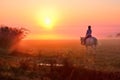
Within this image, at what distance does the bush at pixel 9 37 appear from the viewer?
125ft

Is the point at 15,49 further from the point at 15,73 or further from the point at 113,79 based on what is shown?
the point at 113,79

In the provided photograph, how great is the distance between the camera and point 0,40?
38.3 metres

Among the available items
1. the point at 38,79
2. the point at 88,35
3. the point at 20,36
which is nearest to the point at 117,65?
the point at 38,79

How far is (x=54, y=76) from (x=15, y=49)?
1947 centimetres

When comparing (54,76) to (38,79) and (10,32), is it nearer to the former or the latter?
(38,79)

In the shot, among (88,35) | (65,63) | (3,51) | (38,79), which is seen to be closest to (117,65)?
(65,63)

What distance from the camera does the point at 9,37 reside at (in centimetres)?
3900

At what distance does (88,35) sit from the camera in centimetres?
4828

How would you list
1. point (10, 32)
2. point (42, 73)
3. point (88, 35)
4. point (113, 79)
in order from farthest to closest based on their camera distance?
point (88, 35) < point (10, 32) < point (42, 73) < point (113, 79)

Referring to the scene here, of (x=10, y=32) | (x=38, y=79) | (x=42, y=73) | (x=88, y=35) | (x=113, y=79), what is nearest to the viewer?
(x=113, y=79)

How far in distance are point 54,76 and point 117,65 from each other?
806 cm

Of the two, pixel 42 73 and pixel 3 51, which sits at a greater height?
pixel 3 51

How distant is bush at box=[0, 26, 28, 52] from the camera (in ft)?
125

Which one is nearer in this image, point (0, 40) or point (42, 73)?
point (42, 73)
